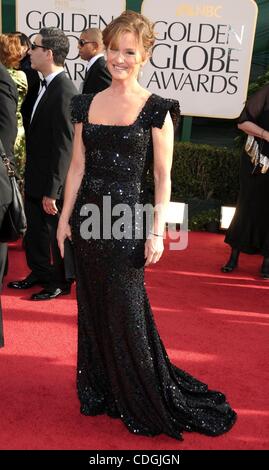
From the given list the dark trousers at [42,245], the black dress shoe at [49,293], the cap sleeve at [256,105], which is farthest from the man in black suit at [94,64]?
the black dress shoe at [49,293]

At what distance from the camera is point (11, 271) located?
495cm

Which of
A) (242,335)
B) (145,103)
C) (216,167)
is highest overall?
(145,103)

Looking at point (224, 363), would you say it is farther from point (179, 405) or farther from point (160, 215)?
point (160, 215)

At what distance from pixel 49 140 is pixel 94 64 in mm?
1436

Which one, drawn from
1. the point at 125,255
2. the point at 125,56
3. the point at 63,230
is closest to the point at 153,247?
the point at 125,255

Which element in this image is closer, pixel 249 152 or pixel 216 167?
pixel 249 152

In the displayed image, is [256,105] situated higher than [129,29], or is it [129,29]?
[129,29]

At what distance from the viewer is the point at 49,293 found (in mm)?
4363

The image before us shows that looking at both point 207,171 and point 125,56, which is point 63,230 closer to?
point 125,56

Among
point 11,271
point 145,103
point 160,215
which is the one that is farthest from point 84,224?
point 11,271

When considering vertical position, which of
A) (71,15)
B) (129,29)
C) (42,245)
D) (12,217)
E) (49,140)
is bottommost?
(42,245)

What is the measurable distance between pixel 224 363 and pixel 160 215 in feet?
4.70

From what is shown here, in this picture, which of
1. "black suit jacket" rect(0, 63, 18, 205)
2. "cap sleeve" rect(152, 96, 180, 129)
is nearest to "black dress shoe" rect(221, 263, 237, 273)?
"black suit jacket" rect(0, 63, 18, 205)

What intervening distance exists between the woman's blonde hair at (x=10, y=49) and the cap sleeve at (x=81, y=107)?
220 cm
